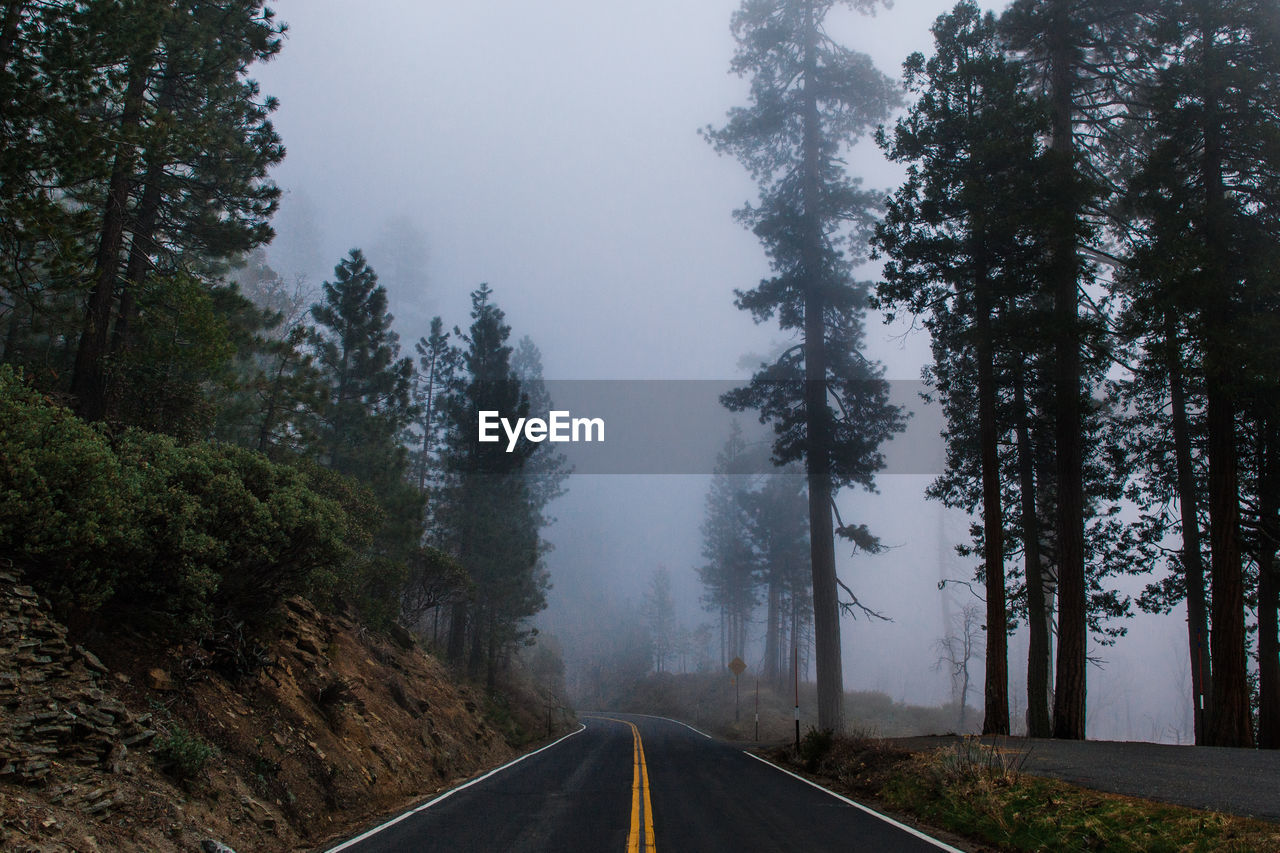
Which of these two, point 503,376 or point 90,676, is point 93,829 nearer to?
point 90,676

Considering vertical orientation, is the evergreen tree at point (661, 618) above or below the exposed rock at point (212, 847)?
below

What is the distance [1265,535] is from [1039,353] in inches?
262

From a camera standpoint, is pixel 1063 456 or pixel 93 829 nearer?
pixel 93 829

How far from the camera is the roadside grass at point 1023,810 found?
6.73 meters

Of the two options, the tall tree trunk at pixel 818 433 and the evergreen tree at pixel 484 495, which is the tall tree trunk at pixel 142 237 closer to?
the evergreen tree at pixel 484 495

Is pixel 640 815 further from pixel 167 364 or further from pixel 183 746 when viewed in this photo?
pixel 167 364

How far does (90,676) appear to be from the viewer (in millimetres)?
7891

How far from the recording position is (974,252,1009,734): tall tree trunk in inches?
620

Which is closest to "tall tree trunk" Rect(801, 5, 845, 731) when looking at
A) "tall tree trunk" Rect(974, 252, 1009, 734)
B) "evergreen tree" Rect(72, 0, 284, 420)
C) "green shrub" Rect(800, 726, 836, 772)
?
"green shrub" Rect(800, 726, 836, 772)

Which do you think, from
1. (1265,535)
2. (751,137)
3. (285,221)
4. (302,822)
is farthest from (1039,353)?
(285,221)

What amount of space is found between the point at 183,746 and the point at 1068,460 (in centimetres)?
1732

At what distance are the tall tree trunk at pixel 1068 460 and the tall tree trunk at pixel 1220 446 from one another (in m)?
2.29

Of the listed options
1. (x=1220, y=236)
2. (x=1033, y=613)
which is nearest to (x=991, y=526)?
(x=1033, y=613)

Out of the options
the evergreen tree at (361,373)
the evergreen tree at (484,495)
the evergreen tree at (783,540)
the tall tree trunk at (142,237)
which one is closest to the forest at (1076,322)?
the evergreen tree at (484,495)
